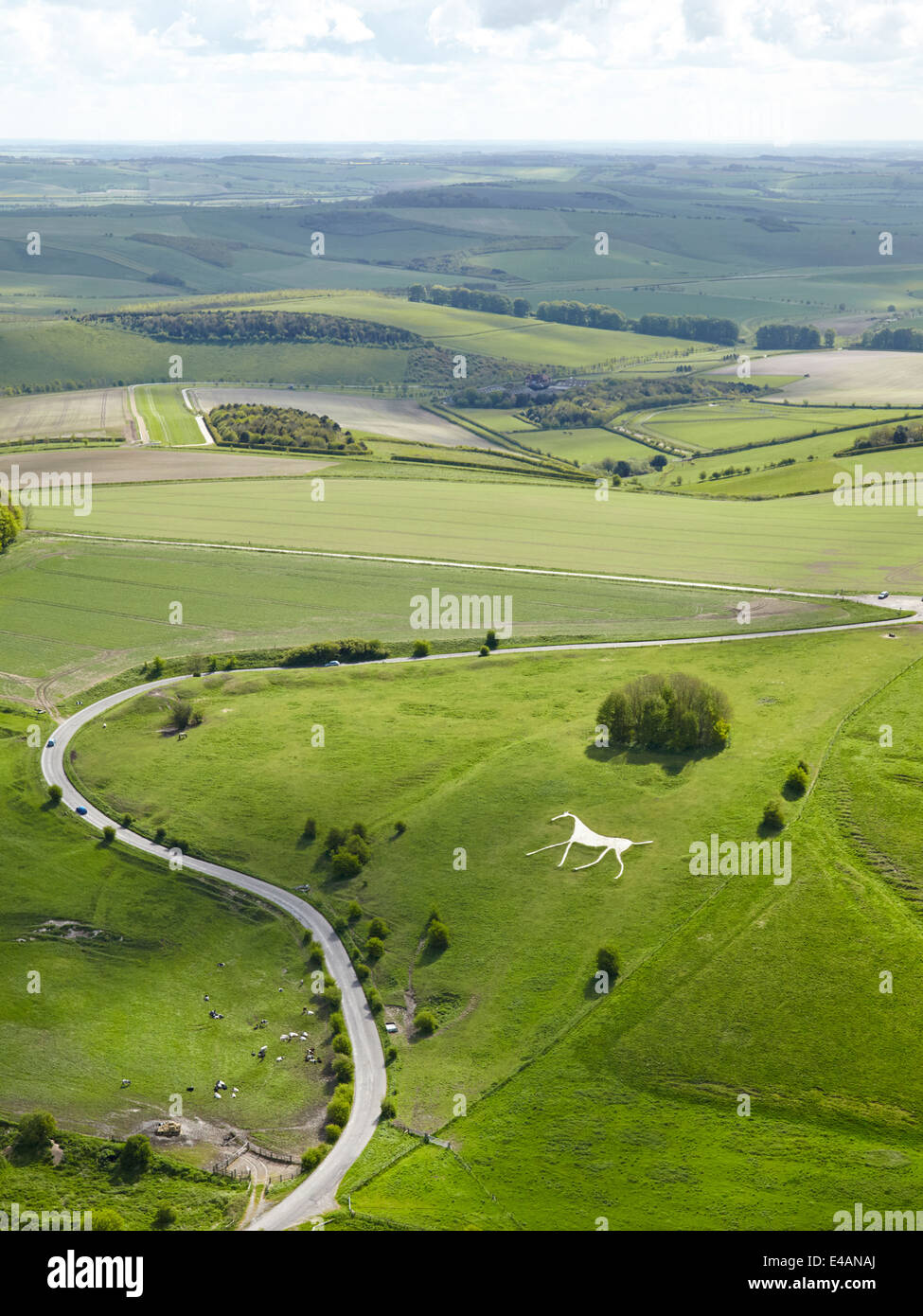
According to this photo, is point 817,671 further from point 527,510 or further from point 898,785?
point 527,510

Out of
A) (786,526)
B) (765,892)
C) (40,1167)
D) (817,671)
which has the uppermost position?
(786,526)

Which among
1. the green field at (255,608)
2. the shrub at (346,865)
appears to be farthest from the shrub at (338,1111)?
the green field at (255,608)

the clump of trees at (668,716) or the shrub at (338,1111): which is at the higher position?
the clump of trees at (668,716)

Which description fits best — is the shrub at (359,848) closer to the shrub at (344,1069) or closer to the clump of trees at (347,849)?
the clump of trees at (347,849)

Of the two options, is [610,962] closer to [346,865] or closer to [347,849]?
[346,865]

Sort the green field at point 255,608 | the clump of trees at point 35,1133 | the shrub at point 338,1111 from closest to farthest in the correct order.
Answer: the clump of trees at point 35,1133
the shrub at point 338,1111
the green field at point 255,608

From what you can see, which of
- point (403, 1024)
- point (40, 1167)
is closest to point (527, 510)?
point (403, 1024)
